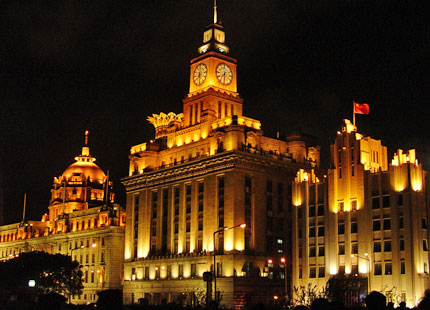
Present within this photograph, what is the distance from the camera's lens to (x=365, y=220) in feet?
296

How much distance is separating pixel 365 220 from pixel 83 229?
293 ft

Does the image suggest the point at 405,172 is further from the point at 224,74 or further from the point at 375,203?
the point at 224,74

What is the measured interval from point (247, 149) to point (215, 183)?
814 centimetres

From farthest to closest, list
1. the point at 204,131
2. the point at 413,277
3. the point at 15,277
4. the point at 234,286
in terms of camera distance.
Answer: the point at 204,131
the point at 15,277
the point at 234,286
the point at 413,277

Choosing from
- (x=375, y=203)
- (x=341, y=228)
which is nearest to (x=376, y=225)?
(x=375, y=203)

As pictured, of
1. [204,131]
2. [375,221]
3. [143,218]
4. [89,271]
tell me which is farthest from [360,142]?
[89,271]

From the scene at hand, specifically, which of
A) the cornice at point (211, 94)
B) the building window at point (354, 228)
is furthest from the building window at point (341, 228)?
the cornice at point (211, 94)

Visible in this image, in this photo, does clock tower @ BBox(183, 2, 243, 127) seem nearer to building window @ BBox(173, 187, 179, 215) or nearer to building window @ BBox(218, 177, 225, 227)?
building window @ BBox(173, 187, 179, 215)

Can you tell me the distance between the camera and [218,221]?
113 metres

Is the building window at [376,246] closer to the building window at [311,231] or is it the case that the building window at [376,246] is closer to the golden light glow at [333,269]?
the golden light glow at [333,269]

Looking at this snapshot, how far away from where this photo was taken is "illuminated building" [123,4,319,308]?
110m

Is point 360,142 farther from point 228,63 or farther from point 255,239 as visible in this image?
point 228,63

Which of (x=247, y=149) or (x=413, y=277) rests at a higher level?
(x=247, y=149)

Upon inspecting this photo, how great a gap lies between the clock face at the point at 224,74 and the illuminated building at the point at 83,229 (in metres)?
42.9
